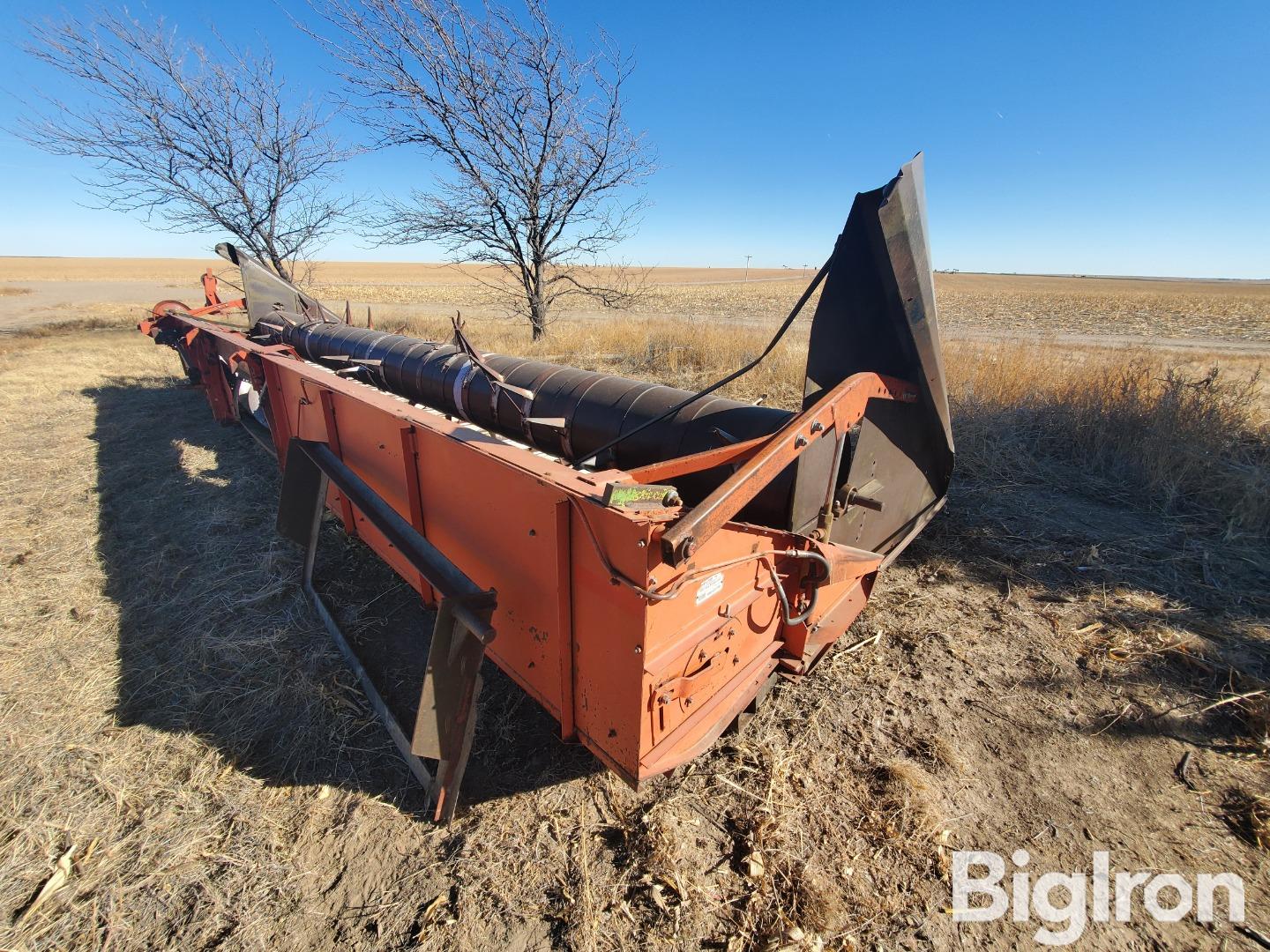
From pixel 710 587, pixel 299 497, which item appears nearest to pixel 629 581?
pixel 710 587

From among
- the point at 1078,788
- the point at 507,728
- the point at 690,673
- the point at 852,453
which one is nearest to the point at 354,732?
the point at 507,728

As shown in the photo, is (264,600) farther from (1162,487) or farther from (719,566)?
(1162,487)

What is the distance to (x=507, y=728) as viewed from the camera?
2.37m

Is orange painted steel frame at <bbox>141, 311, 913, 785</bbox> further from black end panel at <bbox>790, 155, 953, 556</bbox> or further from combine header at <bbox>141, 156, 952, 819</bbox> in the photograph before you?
black end panel at <bbox>790, 155, 953, 556</bbox>

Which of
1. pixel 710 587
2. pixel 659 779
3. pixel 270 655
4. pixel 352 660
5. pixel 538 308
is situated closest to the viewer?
Answer: pixel 710 587

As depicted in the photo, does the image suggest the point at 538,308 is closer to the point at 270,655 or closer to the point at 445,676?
the point at 270,655

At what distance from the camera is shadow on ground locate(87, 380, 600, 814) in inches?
87.0

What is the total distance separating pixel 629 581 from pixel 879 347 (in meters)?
1.63

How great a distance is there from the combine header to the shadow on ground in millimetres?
178

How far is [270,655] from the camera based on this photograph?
281 centimetres

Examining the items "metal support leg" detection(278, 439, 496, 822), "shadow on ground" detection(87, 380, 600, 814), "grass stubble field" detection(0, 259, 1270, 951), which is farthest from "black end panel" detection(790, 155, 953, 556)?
"shadow on ground" detection(87, 380, 600, 814)

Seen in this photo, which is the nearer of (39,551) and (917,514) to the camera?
(917,514)

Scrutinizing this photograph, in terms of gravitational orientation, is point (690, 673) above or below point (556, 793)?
above

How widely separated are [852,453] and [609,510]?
4.39 ft
